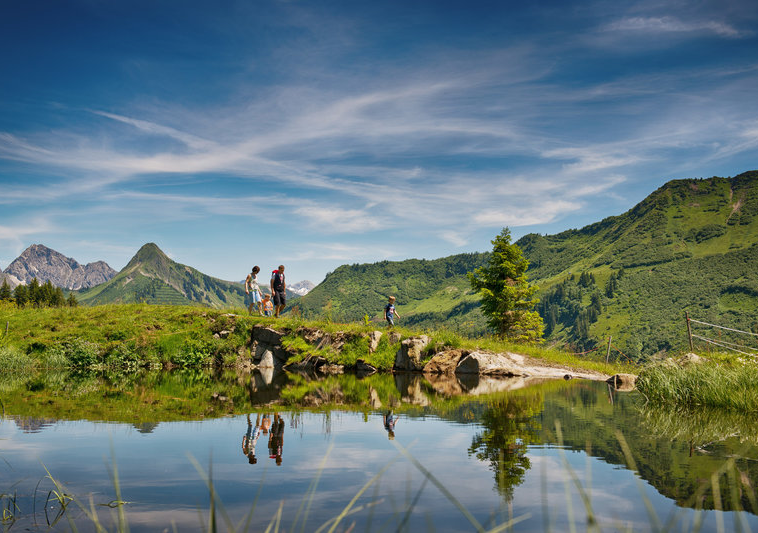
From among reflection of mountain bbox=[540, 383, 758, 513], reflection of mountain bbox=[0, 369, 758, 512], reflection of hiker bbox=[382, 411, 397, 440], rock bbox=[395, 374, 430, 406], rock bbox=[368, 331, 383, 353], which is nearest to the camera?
reflection of mountain bbox=[540, 383, 758, 513]

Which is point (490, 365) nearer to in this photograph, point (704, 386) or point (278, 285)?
point (278, 285)

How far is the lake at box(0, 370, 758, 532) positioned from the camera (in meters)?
5.93

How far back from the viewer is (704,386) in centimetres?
1488

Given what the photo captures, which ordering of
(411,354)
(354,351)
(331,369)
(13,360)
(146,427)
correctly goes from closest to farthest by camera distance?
(146,427) → (13,360) → (411,354) → (331,369) → (354,351)

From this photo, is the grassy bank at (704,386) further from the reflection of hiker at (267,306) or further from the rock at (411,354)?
the reflection of hiker at (267,306)

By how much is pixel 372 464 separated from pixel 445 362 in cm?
2034

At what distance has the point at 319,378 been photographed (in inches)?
998

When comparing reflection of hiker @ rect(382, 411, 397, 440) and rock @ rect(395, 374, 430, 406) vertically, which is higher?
reflection of hiker @ rect(382, 411, 397, 440)

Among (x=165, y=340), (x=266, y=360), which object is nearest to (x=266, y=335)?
(x=266, y=360)

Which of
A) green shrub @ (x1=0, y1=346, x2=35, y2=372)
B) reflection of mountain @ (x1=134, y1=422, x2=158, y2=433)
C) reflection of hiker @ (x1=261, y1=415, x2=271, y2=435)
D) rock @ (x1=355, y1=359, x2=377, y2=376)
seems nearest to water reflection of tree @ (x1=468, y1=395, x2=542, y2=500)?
reflection of hiker @ (x1=261, y1=415, x2=271, y2=435)

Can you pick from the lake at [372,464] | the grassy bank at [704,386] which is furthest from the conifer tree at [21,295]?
the grassy bank at [704,386]

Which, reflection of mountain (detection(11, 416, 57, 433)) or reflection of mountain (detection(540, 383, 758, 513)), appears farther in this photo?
reflection of mountain (detection(11, 416, 57, 433))

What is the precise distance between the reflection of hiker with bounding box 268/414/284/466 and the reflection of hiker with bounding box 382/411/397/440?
7.42 feet

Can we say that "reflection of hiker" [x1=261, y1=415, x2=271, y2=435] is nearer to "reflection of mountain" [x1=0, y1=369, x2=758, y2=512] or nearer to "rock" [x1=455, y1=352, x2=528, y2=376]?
"reflection of mountain" [x1=0, y1=369, x2=758, y2=512]
